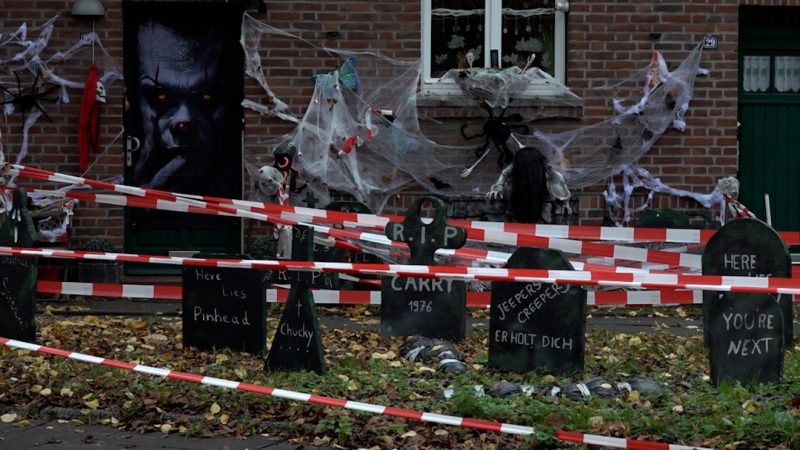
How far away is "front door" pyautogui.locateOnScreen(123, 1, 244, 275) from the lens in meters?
14.2

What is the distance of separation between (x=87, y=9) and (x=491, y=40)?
3.95 metres

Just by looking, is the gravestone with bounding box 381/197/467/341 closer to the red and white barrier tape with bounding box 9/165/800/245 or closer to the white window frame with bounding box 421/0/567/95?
the red and white barrier tape with bounding box 9/165/800/245

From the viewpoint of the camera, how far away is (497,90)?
14.0m

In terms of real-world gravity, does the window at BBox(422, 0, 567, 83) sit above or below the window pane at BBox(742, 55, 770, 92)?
above

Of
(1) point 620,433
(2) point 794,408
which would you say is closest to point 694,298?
(2) point 794,408

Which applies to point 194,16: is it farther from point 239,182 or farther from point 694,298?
point 694,298

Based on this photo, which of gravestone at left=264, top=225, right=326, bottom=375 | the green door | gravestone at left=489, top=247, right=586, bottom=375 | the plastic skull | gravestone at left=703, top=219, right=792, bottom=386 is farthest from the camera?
the green door

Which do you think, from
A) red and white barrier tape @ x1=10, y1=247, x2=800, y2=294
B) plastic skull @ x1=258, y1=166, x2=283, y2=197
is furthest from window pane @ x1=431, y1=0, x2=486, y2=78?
red and white barrier tape @ x1=10, y1=247, x2=800, y2=294

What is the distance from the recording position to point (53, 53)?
14000 mm

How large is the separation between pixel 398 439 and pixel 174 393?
5.50 ft

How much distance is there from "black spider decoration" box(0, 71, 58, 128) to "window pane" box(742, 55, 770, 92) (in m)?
6.90

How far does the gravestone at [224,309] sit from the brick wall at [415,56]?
389 cm

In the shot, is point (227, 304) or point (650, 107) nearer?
point (227, 304)

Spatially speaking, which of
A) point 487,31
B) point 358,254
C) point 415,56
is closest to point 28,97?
point 358,254
